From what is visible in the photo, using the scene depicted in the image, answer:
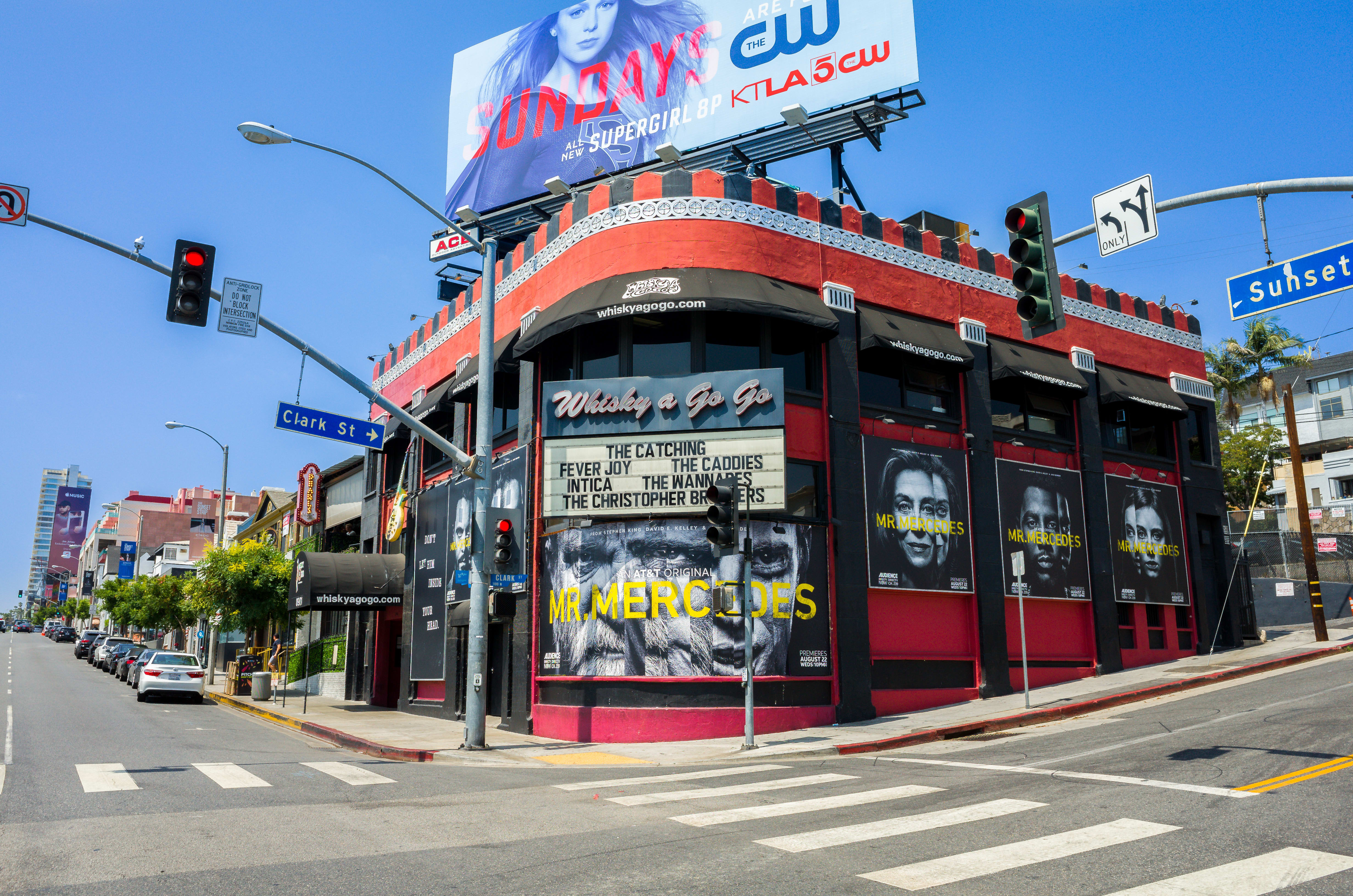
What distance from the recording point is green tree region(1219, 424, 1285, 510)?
50219 mm

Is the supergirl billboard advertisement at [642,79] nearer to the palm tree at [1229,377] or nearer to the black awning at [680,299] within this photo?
the black awning at [680,299]

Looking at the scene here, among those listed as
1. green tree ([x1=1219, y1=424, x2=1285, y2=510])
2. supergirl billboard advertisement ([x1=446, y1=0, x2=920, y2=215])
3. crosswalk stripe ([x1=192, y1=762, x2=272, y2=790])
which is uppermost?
supergirl billboard advertisement ([x1=446, y1=0, x2=920, y2=215])

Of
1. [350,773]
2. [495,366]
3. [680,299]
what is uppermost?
[680,299]

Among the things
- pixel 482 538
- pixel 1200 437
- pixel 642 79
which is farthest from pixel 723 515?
pixel 1200 437

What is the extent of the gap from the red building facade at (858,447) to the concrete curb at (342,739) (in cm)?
342

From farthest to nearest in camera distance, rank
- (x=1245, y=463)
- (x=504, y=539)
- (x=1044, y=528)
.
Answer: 1. (x=1245, y=463)
2. (x=1044, y=528)
3. (x=504, y=539)

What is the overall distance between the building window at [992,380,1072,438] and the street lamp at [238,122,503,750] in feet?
43.2

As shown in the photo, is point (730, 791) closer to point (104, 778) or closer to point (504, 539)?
point (504, 539)

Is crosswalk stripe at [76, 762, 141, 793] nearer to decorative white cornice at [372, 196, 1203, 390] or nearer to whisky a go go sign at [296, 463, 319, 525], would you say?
decorative white cornice at [372, 196, 1203, 390]

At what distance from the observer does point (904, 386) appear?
2250 centimetres

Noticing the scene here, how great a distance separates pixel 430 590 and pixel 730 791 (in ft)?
58.1

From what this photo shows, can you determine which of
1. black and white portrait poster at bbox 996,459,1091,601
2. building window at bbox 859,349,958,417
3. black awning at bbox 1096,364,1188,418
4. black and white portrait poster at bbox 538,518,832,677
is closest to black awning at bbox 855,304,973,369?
building window at bbox 859,349,958,417

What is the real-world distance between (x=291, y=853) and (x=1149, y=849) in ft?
23.1

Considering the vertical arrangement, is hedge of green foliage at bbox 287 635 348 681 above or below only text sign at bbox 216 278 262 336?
below
